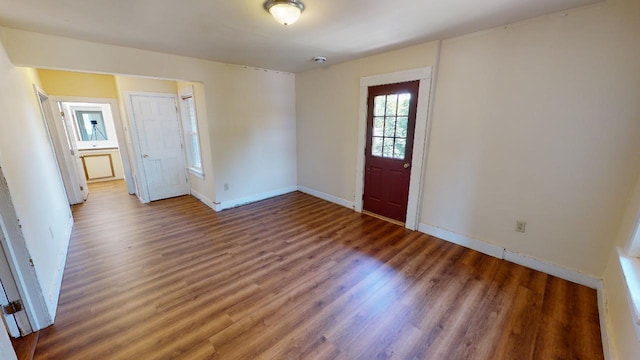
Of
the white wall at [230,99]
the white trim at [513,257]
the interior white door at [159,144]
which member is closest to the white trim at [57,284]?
the interior white door at [159,144]

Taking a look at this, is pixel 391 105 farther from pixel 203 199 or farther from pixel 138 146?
pixel 138 146

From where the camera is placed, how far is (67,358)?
1542mm

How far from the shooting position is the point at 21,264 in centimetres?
168

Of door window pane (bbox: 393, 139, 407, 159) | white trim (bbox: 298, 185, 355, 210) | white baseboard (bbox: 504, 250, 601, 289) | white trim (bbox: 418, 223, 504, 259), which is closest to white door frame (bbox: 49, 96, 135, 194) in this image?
white trim (bbox: 298, 185, 355, 210)

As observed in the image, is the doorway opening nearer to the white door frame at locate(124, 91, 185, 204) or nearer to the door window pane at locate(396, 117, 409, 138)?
the white door frame at locate(124, 91, 185, 204)

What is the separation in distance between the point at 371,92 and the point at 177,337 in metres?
3.43

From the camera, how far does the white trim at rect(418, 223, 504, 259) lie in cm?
268

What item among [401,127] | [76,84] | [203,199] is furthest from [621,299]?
[76,84]

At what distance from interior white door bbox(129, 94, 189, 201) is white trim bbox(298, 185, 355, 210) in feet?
8.12

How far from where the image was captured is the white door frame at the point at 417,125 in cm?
291

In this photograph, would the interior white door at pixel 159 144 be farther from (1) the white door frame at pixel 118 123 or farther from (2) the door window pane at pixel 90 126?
(2) the door window pane at pixel 90 126

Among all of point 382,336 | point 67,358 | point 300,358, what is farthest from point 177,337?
point 382,336

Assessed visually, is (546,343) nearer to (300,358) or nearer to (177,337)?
(300,358)

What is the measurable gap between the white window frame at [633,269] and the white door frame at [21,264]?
145 inches
